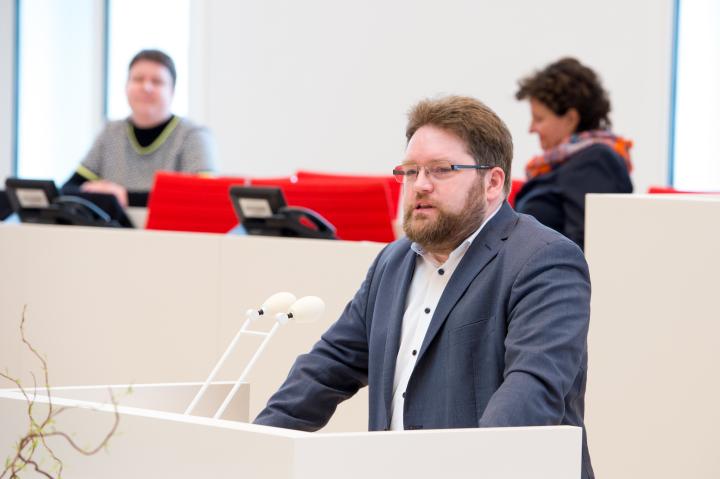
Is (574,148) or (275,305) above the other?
(574,148)

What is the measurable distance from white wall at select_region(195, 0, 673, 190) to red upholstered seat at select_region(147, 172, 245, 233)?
11.5 ft

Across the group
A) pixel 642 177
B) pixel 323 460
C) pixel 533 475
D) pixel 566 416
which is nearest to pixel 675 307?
pixel 566 416

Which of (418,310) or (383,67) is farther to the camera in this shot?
(383,67)

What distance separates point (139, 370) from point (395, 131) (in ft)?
13.7

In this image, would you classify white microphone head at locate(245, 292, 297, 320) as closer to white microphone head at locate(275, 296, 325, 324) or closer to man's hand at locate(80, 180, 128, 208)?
white microphone head at locate(275, 296, 325, 324)

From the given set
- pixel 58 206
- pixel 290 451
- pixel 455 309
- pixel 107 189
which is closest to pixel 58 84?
pixel 107 189

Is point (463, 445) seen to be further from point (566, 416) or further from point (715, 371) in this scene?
point (715, 371)

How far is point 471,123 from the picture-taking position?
84.0 inches

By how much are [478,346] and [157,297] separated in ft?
6.27

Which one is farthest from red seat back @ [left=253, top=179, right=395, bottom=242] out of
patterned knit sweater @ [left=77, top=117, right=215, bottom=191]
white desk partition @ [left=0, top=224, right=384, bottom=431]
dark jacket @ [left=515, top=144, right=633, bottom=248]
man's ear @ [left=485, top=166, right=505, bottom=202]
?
patterned knit sweater @ [left=77, top=117, right=215, bottom=191]

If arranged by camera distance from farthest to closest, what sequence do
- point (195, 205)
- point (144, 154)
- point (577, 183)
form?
1. point (144, 154)
2. point (577, 183)
3. point (195, 205)

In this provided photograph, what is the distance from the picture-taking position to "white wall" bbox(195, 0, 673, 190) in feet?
22.6

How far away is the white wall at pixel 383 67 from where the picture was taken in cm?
689

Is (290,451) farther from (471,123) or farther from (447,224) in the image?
(471,123)
